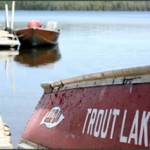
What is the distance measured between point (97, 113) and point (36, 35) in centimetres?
2351

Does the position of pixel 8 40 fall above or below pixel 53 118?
below

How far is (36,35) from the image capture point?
28.0 m

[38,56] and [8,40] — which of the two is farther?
[8,40]

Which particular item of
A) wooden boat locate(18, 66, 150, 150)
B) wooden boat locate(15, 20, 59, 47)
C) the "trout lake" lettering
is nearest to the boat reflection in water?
wooden boat locate(15, 20, 59, 47)

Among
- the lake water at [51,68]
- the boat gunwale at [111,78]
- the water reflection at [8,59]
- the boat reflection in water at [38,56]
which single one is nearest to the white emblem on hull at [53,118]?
the boat gunwale at [111,78]

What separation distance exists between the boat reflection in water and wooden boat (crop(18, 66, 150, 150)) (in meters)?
16.8

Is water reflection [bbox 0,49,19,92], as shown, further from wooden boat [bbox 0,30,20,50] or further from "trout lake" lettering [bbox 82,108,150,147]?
"trout lake" lettering [bbox 82,108,150,147]

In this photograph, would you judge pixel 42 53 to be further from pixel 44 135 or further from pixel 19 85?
pixel 44 135

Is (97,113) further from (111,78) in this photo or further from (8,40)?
(8,40)

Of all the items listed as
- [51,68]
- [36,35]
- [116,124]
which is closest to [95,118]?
[116,124]

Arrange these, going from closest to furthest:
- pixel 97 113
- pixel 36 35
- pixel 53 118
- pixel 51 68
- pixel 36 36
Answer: pixel 97 113 < pixel 53 118 < pixel 51 68 < pixel 36 35 < pixel 36 36

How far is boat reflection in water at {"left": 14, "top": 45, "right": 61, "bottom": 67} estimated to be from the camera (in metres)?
23.8

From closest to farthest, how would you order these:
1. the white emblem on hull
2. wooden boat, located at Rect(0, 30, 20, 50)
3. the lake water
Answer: the white emblem on hull
the lake water
wooden boat, located at Rect(0, 30, 20, 50)

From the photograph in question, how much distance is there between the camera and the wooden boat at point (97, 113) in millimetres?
4238
